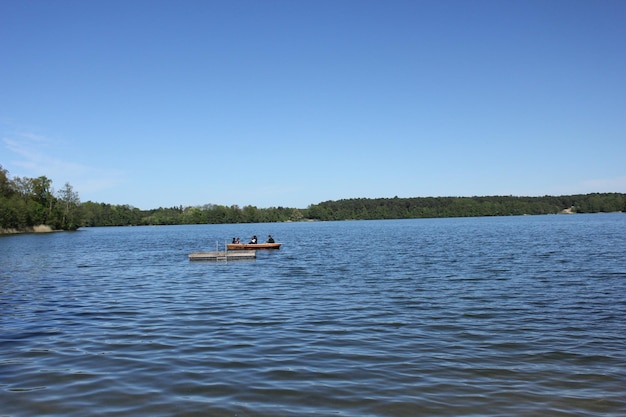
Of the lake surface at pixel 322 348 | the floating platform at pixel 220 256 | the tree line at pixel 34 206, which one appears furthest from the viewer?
the tree line at pixel 34 206

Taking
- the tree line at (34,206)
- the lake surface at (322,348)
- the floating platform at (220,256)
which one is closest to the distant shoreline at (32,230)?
the tree line at (34,206)

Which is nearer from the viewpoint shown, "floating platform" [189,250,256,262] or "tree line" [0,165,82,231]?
"floating platform" [189,250,256,262]

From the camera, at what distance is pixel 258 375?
989 cm

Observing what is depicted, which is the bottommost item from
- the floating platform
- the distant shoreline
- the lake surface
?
the lake surface

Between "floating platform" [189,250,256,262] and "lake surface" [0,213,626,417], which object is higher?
"floating platform" [189,250,256,262]

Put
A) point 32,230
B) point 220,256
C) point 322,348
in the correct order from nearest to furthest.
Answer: point 322,348, point 220,256, point 32,230

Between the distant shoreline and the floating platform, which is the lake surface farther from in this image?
the distant shoreline

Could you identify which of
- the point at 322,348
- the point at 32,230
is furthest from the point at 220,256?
the point at 32,230

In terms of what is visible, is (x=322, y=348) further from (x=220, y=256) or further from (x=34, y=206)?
(x=34, y=206)

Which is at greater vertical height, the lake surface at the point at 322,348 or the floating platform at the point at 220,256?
the floating platform at the point at 220,256

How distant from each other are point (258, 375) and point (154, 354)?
3.17m

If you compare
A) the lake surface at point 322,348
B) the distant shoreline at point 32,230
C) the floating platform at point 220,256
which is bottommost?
the lake surface at point 322,348

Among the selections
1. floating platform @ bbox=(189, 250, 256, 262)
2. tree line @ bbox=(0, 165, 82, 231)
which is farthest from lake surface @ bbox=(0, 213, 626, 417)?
tree line @ bbox=(0, 165, 82, 231)

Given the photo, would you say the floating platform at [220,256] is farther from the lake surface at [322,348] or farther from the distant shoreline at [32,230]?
the distant shoreline at [32,230]
